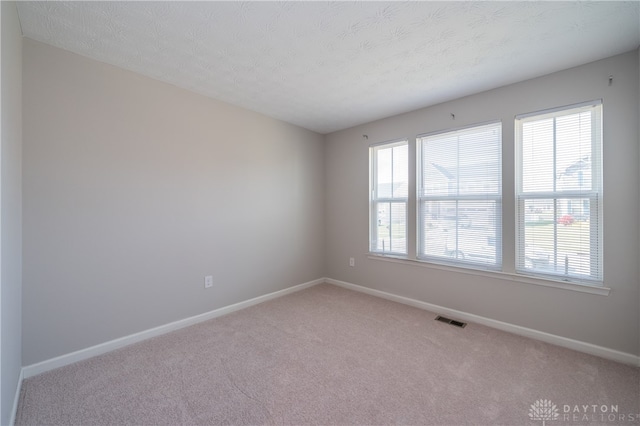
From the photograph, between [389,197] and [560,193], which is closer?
[560,193]

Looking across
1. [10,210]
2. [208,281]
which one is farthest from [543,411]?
[10,210]

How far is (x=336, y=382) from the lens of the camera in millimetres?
1867

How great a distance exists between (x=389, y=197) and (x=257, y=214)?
1.84 metres

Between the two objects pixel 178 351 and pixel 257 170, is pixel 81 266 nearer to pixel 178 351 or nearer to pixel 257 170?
pixel 178 351

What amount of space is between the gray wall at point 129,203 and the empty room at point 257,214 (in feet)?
0.05

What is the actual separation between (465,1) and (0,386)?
3.22 metres

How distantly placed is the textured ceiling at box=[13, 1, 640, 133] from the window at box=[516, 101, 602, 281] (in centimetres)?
52

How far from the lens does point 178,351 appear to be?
2264 millimetres

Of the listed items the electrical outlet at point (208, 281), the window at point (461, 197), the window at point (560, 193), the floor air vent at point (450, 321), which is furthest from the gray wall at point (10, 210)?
the window at point (560, 193)

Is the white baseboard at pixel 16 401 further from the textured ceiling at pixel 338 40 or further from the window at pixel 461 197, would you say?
the window at pixel 461 197

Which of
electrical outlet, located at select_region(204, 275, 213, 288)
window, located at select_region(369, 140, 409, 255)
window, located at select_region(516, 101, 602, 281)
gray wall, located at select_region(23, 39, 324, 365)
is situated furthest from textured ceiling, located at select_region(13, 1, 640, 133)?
Result: electrical outlet, located at select_region(204, 275, 213, 288)

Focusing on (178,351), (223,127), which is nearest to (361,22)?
(223,127)

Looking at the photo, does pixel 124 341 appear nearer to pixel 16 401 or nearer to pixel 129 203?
pixel 16 401

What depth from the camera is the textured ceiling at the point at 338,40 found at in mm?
1644
